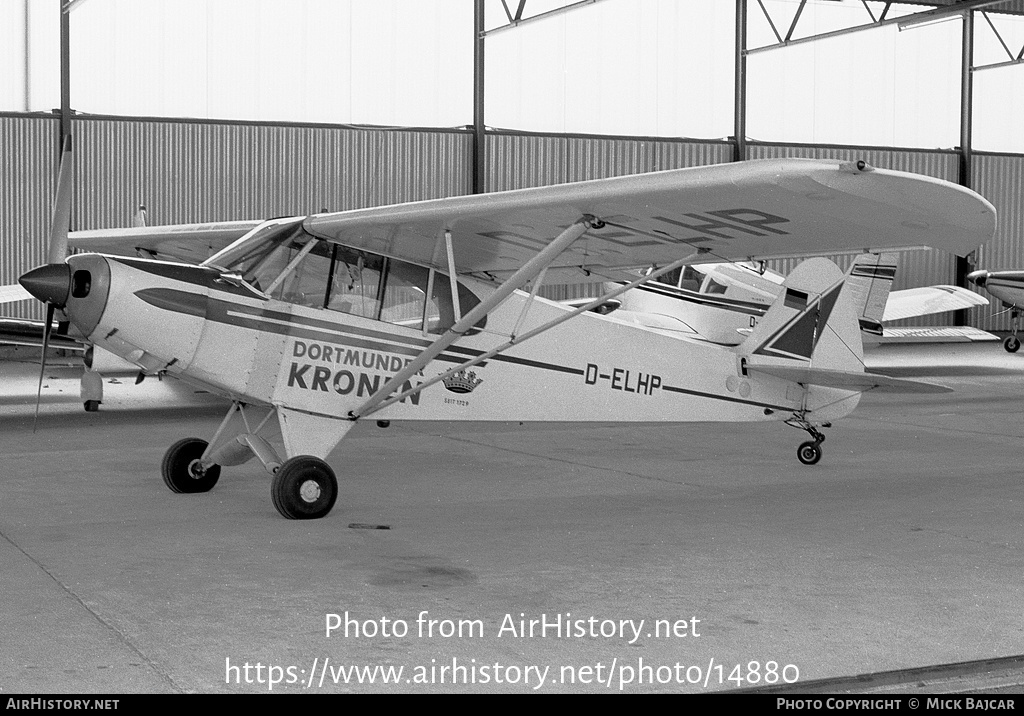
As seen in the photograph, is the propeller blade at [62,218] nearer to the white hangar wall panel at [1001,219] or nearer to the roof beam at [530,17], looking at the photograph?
the roof beam at [530,17]

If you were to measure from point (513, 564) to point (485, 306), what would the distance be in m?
1.74

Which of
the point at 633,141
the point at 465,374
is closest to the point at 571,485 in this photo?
the point at 465,374

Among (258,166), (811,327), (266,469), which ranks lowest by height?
(266,469)

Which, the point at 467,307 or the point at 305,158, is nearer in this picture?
the point at 467,307

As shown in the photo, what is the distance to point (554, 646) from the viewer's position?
4.38 m

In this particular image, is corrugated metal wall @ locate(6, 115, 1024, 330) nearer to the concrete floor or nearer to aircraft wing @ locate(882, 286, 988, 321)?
aircraft wing @ locate(882, 286, 988, 321)

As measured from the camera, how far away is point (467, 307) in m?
7.99

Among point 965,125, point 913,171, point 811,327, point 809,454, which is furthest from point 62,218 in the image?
point 965,125

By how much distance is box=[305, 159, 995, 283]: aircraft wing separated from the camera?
17.1ft

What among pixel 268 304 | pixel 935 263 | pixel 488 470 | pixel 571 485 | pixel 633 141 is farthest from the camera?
pixel 935 263

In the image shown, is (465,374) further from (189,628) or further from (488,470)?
Result: (189,628)

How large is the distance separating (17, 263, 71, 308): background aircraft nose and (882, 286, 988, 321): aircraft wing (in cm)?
1673

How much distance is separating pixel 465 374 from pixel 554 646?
3.71 m

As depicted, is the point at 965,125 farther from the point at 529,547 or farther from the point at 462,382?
the point at 529,547
